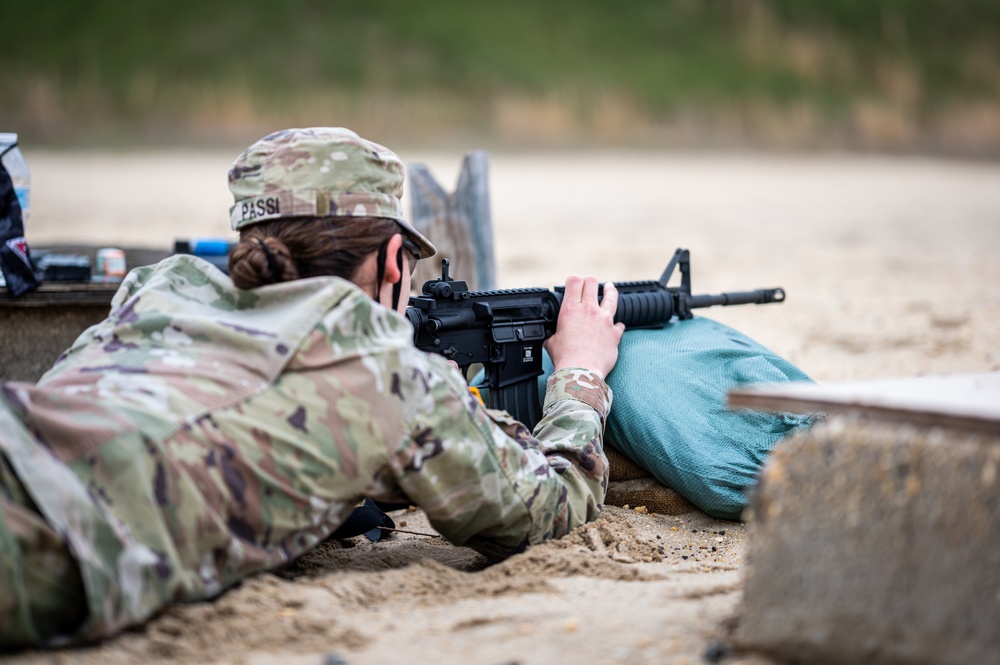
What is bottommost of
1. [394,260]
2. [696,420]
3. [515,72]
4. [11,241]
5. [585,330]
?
[696,420]

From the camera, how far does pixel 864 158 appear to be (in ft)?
75.9

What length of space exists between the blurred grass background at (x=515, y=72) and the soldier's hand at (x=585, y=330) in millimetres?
21289

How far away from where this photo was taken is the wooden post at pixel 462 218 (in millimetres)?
5625

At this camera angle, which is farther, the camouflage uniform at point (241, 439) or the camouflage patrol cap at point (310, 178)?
the camouflage patrol cap at point (310, 178)

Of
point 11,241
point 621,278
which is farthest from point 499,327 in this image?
point 621,278

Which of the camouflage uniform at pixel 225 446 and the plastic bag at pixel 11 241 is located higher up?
the plastic bag at pixel 11 241

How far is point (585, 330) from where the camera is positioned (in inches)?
139

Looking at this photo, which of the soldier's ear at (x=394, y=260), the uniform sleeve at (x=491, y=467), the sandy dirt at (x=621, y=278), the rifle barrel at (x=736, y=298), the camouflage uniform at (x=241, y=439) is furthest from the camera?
the rifle barrel at (x=736, y=298)

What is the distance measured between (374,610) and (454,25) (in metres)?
34.2

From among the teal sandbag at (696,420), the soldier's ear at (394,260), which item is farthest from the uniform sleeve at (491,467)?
the teal sandbag at (696,420)

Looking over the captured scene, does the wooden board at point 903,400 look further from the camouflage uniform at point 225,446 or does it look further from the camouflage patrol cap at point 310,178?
the camouflage patrol cap at point 310,178

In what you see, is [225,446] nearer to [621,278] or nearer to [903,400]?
[903,400]

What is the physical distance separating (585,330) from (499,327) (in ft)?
0.93

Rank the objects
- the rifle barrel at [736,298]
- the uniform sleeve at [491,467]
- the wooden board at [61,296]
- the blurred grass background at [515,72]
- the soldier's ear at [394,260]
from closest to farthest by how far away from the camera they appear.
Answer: the uniform sleeve at [491,467] → the soldier's ear at [394,260] → the rifle barrel at [736,298] → the wooden board at [61,296] → the blurred grass background at [515,72]
